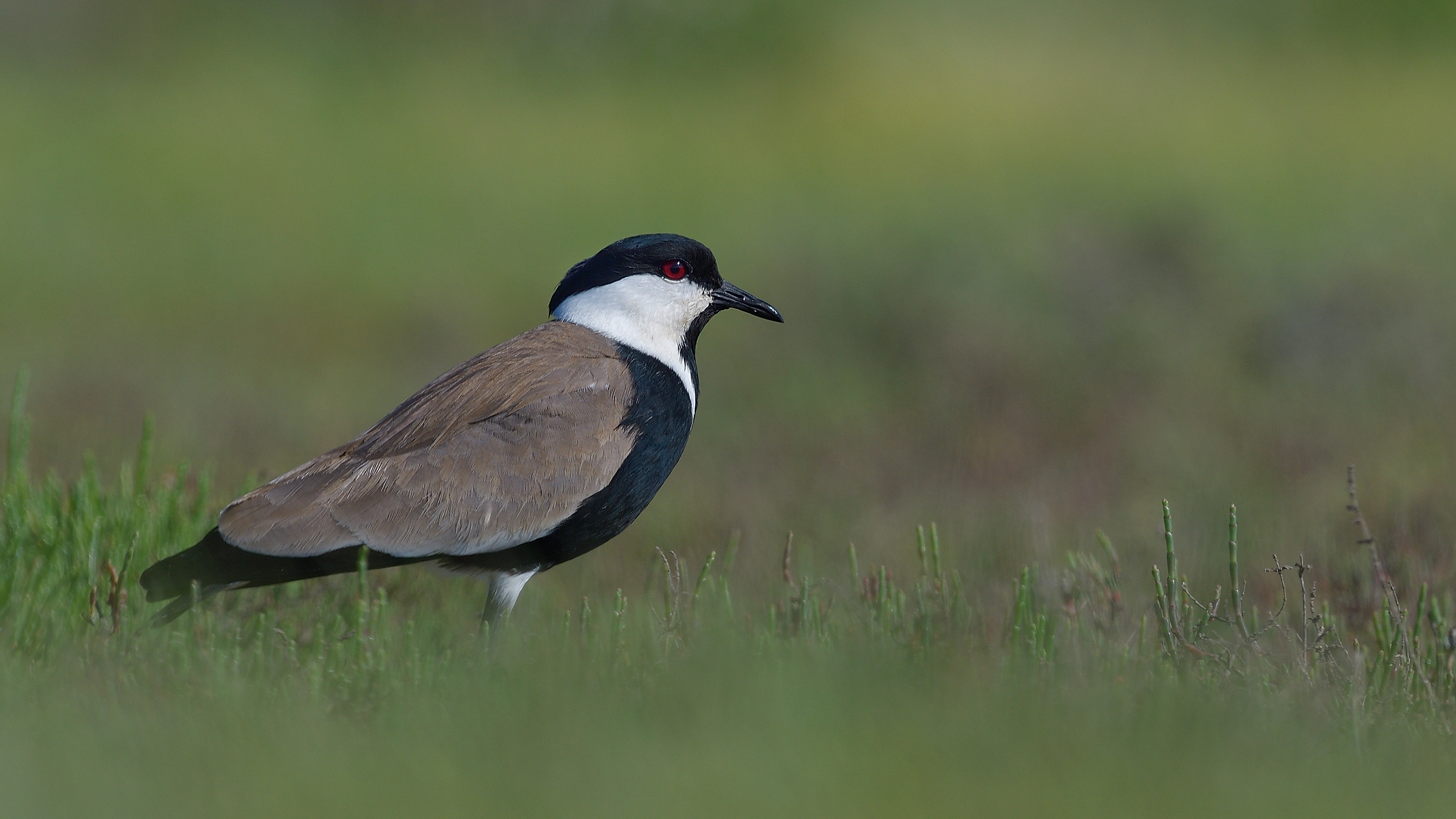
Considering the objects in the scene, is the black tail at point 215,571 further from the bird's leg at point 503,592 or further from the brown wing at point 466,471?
the bird's leg at point 503,592

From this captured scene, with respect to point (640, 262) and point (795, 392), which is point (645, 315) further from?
point (795, 392)

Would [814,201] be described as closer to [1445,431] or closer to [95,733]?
[1445,431]

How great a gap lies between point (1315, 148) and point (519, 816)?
14706 millimetres

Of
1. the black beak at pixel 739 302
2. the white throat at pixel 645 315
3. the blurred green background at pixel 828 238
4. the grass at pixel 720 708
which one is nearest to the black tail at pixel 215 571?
the grass at pixel 720 708

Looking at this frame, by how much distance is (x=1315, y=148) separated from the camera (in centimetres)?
1536

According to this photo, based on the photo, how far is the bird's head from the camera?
4.98 m

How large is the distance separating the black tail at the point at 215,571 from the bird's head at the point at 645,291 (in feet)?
3.77

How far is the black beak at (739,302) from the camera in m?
5.18

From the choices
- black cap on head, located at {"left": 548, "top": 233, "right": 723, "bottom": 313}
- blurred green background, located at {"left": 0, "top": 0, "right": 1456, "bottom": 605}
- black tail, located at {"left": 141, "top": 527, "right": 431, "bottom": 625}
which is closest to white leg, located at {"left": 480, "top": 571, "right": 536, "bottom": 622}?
black tail, located at {"left": 141, "top": 527, "right": 431, "bottom": 625}

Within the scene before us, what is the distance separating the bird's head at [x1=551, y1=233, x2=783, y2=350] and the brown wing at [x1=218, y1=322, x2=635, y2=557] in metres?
0.27

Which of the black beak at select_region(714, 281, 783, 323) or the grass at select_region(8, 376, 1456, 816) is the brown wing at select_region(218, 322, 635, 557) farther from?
the black beak at select_region(714, 281, 783, 323)

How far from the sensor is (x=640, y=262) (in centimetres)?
500

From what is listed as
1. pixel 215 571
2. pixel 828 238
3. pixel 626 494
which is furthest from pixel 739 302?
pixel 828 238

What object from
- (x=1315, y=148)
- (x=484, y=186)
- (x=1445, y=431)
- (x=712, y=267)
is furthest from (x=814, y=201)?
(x=712, y=267)
